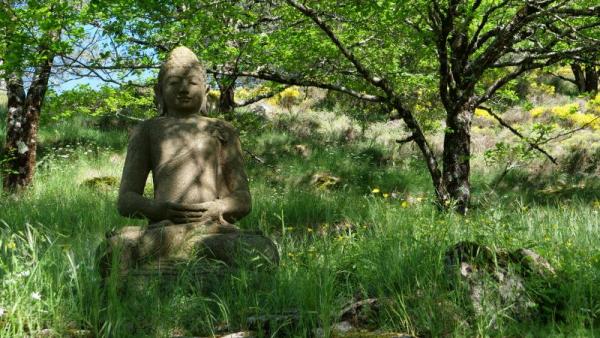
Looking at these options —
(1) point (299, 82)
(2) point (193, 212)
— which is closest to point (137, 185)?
(2) point (193, 212)

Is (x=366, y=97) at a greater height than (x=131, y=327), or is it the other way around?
(x=366, y=97)

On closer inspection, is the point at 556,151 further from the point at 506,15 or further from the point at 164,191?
the point at 164,191

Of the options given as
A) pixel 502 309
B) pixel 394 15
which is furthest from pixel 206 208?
pixel 394 15

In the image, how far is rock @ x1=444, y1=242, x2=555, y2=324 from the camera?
10.5ft

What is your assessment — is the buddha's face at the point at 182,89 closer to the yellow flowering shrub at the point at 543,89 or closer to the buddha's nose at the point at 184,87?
the buddha's nose at the point at 184,87

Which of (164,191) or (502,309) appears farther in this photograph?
(164,191)

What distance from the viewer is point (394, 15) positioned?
7438mm

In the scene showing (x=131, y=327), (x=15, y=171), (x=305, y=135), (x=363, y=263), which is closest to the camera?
(x=131, y=327)

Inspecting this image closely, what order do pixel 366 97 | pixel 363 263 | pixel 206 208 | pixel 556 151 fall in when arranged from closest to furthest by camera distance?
pixel 363 263 → pixel 206 208 → pixel 366 97 → pixel 556 151

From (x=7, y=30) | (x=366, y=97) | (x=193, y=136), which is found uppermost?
(x=7, y=30)

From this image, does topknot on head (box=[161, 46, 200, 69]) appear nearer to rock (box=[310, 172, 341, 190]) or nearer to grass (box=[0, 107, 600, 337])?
grass (box=[0, 107, 600, 337])

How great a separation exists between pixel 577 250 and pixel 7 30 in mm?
6748

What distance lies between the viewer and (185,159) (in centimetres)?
493

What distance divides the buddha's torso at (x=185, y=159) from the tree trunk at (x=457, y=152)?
158 inches
